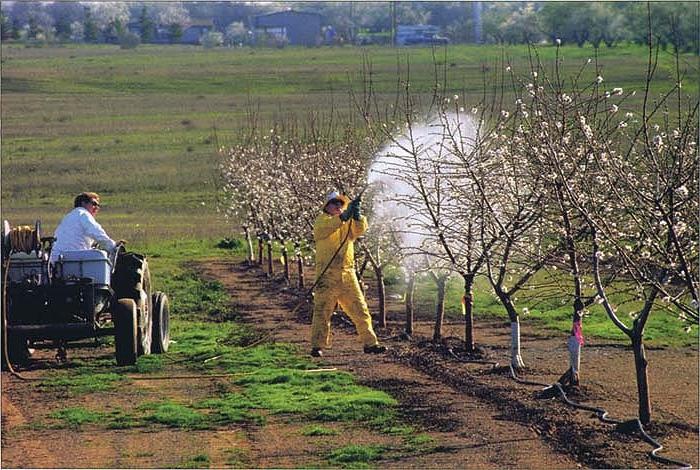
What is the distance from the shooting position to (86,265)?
15.1m

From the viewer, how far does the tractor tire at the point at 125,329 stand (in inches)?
599

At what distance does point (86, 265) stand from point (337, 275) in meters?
2.94

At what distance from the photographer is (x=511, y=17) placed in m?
58.5

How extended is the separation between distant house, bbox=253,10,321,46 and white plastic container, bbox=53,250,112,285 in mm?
67167

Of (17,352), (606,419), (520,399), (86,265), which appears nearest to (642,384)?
(606,419)

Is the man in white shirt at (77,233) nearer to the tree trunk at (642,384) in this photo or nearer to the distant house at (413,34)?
the tree trunk at (642,384)

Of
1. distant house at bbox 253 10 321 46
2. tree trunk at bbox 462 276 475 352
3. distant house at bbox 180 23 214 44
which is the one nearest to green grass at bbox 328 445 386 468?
tree trunk at bbox 462 276 475 352

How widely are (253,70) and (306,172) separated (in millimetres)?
54542

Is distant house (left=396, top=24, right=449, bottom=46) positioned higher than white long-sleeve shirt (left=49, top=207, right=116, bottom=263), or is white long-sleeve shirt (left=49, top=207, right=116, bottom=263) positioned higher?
distant house (left=396, top=24, right=449, bottom=46)

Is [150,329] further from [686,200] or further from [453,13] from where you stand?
[453,13]

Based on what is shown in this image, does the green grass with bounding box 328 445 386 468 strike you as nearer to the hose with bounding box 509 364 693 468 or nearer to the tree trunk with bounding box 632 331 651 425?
the hose with bounding box 509 364 693 468

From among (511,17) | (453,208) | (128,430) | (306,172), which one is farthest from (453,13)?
(128,430)

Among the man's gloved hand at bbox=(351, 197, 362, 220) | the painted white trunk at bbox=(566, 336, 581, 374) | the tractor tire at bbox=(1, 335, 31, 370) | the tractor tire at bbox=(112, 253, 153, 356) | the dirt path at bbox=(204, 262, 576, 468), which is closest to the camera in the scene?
the dirt path at bbox=(204, 262, 576, 468)

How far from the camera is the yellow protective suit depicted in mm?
14266
